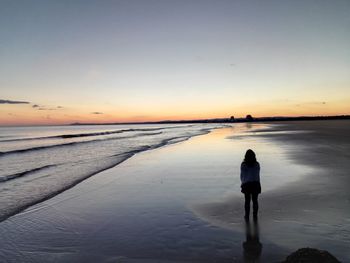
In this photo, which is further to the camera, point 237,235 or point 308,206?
point 308,206

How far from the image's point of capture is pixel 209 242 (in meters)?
6.61

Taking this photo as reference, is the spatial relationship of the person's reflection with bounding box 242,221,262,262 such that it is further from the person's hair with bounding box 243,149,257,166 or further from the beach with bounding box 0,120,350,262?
the person's hair with bounding box 243,149,257,166

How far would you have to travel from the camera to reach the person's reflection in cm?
581

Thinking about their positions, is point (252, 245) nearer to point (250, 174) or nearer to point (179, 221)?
point (250, 174)

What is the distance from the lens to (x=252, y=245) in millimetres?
6371

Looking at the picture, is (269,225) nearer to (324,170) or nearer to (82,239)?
(82,239)

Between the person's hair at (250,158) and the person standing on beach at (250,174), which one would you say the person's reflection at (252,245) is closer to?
the person standing on beach at (250,174)

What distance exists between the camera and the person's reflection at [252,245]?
581 centimetres

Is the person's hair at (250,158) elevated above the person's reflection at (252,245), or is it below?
above

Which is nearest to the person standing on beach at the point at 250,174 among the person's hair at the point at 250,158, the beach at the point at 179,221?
the person's hair at the point at 250,158

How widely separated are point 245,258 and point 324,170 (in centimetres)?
1131

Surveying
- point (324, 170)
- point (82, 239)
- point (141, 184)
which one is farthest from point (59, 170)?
point (324, 170)

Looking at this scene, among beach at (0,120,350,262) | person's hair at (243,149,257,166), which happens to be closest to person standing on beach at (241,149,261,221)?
person's hair at (243,149,257,166)

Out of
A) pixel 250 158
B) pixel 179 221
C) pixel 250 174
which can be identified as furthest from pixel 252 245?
pixel 179 221
